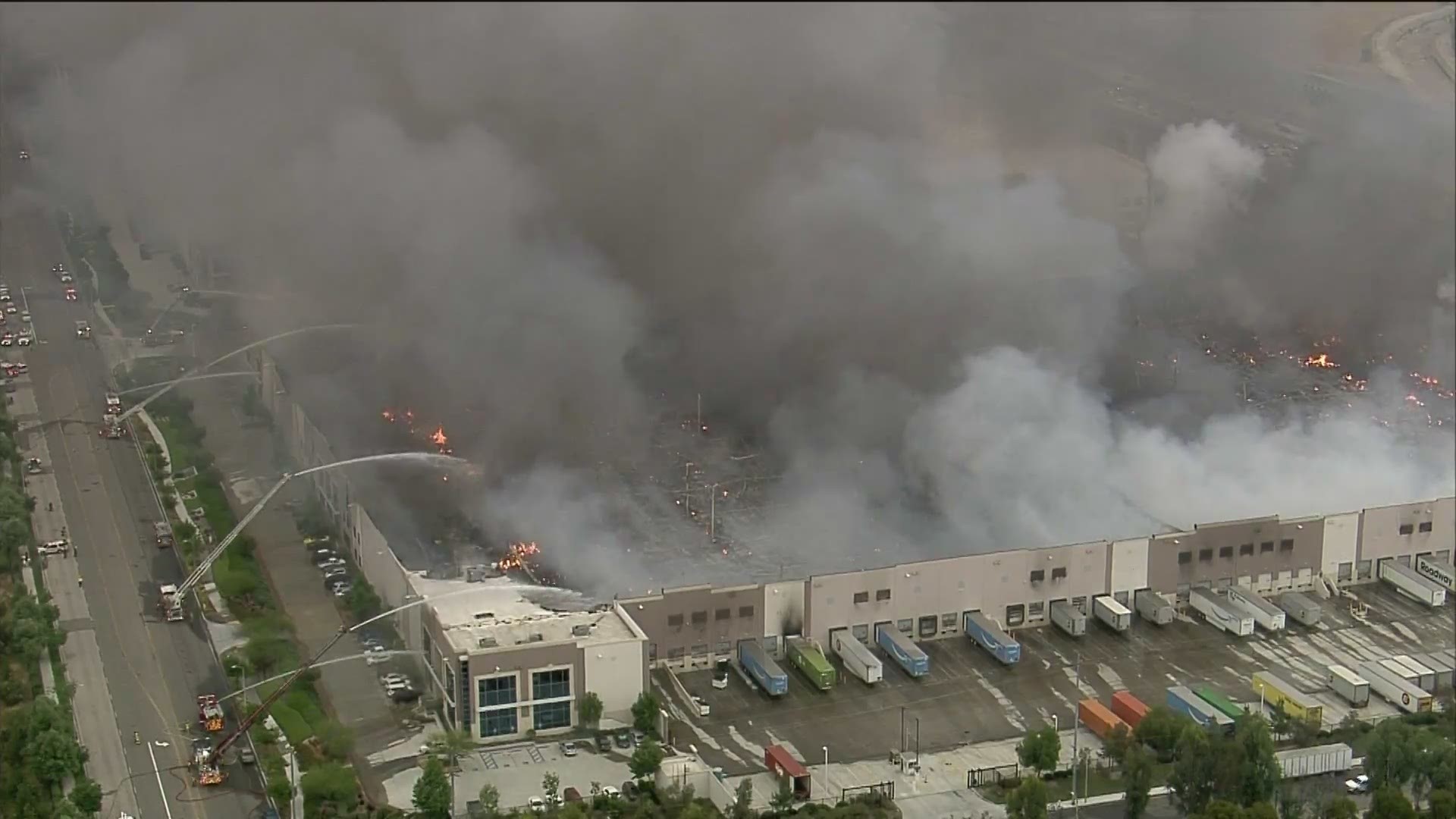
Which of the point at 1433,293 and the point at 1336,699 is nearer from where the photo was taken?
the point at 1336,699

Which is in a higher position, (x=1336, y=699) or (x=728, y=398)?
(x=728, y=398)

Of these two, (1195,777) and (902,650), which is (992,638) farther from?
(1195,777)

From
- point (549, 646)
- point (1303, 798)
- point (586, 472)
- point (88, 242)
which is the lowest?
point (1303, 798)

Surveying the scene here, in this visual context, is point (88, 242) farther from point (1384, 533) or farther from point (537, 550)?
point (1384, 533)

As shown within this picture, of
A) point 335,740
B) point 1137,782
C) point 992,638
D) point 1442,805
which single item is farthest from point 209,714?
point 1442,805

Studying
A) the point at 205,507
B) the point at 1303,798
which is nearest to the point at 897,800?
the point at 1303,798

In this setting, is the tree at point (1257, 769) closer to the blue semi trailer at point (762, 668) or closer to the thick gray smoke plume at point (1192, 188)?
the blue semi trailer at point (762, 668)
